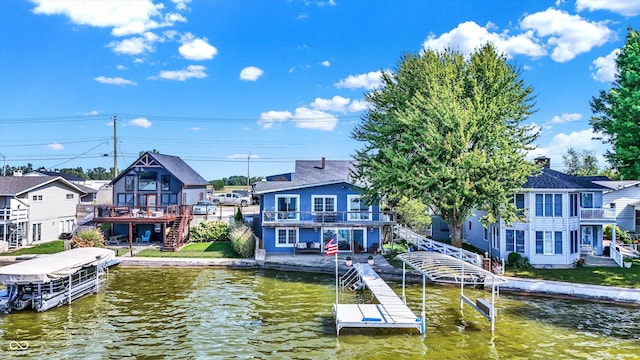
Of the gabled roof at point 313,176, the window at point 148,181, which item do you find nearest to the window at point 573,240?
the gabled roof at point 313,176

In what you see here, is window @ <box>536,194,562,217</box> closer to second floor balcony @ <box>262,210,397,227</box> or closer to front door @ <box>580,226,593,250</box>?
front door @ <box>580,226,593,250</box>

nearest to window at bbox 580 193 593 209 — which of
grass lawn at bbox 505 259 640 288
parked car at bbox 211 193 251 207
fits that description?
grass lawn at bbox 505 259 640 288

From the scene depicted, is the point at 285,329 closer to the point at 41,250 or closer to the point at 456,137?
the point at 456,137

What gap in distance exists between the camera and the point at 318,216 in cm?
3331

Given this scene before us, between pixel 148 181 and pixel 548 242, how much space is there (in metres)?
31.5

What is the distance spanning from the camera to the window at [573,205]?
28797mm

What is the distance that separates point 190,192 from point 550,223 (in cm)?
2946

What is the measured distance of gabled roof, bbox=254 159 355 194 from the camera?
33.6 meters

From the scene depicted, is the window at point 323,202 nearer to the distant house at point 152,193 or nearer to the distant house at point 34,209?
the distant house at point 152,193

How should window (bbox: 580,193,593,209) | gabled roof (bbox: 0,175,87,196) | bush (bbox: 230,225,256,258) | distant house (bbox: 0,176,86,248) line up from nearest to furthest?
window (bbox: 580,193,593,209)
bush (bbox: 230,225,256,258)
distant house (bbox: 0,176,86,248)
gabled roof (bbox: 0,175,87,196)

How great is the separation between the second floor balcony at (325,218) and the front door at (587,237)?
13.4 metres

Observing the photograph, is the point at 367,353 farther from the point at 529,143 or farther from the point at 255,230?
the point at 255,230

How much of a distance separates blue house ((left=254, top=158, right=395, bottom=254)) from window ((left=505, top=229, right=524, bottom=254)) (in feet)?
25.8

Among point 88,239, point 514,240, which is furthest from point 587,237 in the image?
point 88,239
